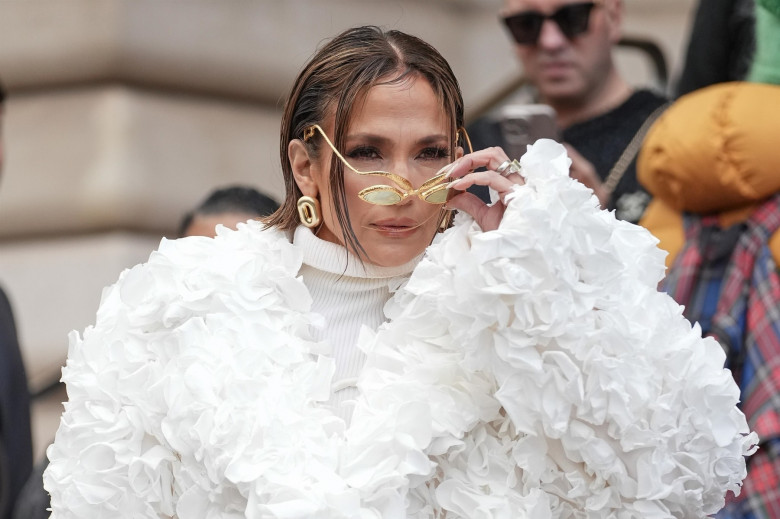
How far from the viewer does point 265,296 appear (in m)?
2.72

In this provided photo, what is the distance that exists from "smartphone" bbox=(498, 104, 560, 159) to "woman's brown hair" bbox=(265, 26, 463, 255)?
114 centimetres

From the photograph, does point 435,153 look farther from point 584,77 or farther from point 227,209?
point 584,77

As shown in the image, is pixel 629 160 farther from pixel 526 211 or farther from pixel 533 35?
pixel 526 211

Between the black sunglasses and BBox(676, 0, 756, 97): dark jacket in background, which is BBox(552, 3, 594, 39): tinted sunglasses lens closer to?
the black sunglasses

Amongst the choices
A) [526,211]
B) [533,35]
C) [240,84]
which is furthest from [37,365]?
[526,211]

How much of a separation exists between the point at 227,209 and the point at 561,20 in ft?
3.93

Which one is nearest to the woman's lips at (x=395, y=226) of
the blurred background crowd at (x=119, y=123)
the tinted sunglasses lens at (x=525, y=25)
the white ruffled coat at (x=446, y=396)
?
the white ruffled coat at (x=446, y=396)

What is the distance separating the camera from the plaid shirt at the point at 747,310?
3281 mm

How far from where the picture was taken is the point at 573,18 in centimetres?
441

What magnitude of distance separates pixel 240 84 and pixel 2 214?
1150 millimetres

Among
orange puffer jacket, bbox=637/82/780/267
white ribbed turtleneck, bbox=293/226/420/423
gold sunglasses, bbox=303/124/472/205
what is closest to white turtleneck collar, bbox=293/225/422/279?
white ribbed turtleneck, bbox=293/226/420/423

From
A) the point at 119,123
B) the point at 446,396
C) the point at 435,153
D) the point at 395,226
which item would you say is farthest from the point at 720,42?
the point at 119,123

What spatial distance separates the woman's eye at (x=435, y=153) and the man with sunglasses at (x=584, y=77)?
1619mm

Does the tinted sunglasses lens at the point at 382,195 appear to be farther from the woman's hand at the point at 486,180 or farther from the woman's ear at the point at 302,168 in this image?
the woman's ear at the point at 302,168
